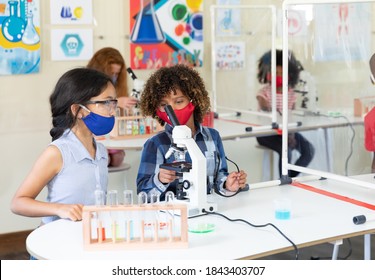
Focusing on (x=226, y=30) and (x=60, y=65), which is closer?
(x=60, y=65)

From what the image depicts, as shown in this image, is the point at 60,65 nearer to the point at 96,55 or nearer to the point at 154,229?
the point at 96,55

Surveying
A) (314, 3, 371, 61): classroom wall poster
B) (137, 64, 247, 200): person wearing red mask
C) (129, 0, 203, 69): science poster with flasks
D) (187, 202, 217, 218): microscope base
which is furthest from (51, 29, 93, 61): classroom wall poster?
(187, 202, 217, 218): microscope base

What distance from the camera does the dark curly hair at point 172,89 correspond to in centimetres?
261

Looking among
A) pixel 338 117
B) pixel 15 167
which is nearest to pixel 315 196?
pixel 338 117

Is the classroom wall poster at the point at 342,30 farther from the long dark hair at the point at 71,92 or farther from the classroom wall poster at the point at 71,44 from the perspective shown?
the classroom wall poster at the point at 71,44

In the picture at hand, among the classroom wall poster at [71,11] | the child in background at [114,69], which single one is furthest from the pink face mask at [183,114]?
the classroom wall poster at [71,11]

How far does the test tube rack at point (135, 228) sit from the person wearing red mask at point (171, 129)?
0.52 meters

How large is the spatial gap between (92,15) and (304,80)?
1505mm

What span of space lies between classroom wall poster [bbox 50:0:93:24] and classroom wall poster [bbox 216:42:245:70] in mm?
1061

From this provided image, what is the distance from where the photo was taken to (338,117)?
13.5 ft

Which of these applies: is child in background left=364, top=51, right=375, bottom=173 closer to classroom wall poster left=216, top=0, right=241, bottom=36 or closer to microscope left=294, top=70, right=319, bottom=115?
microscope left=294, top=70, right=319, bottom=115

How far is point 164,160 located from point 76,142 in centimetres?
36

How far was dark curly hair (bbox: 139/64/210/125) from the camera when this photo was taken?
8.57 ft

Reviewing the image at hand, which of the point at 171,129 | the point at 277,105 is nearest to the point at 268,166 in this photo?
the point at 277,105
